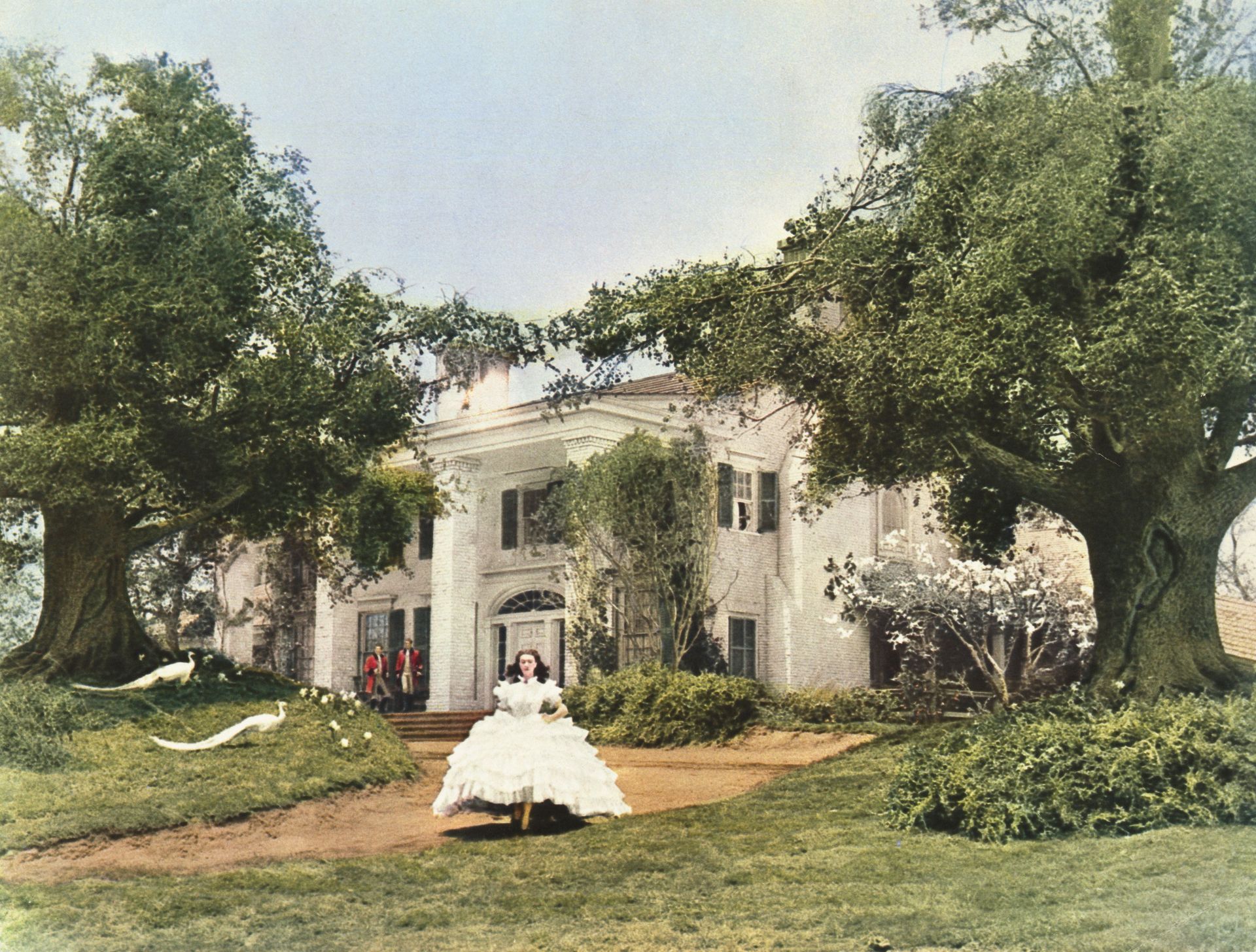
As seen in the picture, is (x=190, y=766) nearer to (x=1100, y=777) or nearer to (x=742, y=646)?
(x=1100, y=777)

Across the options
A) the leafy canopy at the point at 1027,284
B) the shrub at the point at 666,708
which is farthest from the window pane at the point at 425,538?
the leafy canopy at the point at 1027,284

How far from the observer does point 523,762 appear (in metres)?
11.9

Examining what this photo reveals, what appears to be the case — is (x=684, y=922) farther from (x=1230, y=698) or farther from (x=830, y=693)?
(x=830, y=693)

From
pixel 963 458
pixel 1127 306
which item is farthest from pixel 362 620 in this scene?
pixel 1127 306

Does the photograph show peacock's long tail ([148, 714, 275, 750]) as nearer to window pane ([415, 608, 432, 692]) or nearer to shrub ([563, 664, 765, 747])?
shrub ([563, 664, 765, 747])

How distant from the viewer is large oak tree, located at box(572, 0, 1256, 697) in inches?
458

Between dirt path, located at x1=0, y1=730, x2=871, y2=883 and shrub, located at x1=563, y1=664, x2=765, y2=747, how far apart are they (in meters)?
1.08

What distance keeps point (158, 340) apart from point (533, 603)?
11.7 metres

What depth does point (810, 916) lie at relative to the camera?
9.01 m

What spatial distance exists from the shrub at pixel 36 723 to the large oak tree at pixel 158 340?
1.36 metres

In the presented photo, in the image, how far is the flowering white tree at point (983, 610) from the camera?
24125 mm

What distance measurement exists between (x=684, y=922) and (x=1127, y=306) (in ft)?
21.2

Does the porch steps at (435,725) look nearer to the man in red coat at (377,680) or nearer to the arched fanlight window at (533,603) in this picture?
the man in red coat at (377,680)

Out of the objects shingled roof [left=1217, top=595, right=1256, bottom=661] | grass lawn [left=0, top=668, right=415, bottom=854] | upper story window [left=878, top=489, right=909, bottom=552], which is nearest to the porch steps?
grass lawn [left=0, top=668, right=415, bottom=854]
